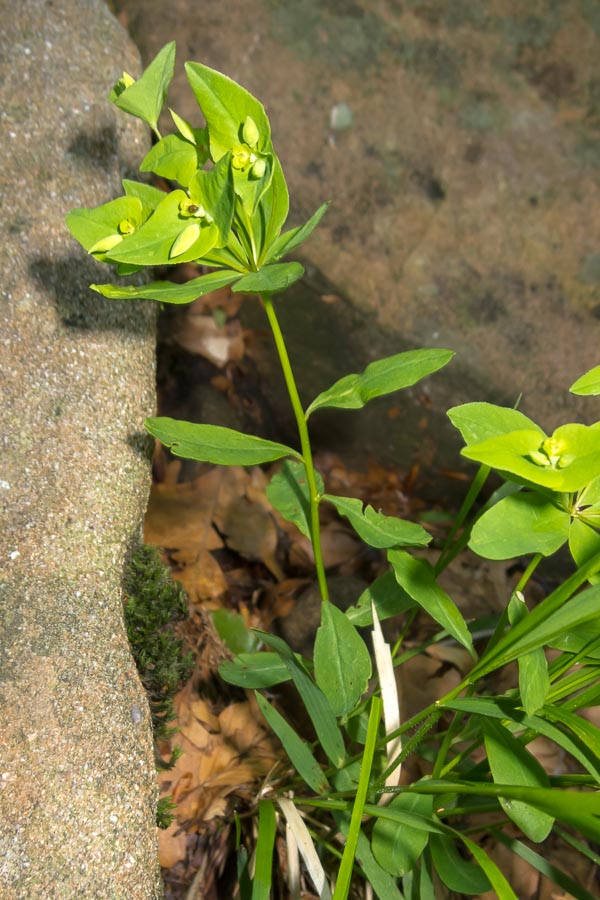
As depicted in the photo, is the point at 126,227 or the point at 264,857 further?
the point at 264,857

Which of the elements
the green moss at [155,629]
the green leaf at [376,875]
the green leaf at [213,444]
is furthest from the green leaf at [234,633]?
the green leaf at [213,444]

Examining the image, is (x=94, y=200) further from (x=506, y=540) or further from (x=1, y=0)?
(x=506, y=540)

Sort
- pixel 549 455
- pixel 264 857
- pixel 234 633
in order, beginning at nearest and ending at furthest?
pixel 549 455, pixel 264 857, pixel 234 633

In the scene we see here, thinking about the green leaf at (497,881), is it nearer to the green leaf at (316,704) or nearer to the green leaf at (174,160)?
the green leaf at (316,704)

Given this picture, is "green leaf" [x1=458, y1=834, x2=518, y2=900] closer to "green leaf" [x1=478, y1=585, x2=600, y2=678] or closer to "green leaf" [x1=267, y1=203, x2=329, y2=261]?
"green leaf" [x1=478, y1=585, x2=600, y2=678]

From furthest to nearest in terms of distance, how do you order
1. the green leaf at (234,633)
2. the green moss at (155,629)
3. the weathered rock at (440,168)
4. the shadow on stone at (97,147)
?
the weathered rock at (440,168), the green leaf at (234,633), the shadow on stone at (97,147), the green moss at (155,629)

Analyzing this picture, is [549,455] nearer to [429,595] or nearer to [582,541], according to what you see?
[582,541]

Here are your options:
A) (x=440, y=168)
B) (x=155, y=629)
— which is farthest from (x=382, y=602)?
(x=440, y=168)
